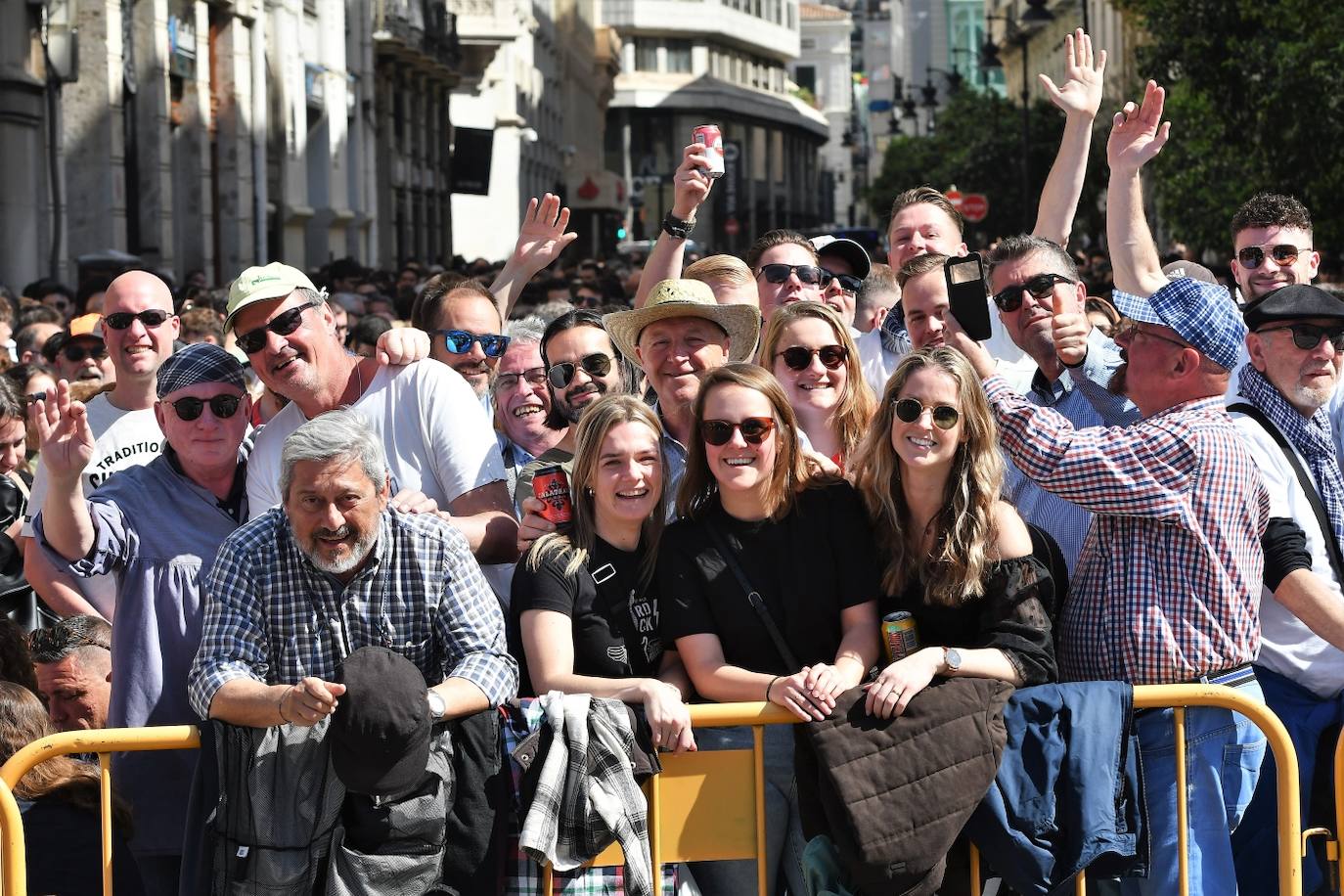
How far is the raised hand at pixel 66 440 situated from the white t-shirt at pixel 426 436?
57 centimetres

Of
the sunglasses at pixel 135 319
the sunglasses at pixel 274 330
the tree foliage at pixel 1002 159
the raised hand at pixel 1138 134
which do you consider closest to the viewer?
the sunglasses at pixel 274 330

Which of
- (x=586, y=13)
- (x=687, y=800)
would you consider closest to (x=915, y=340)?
(x=687, y=800)

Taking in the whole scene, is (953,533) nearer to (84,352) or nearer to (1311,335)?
(1311,335)

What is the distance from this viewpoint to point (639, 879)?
4586 mm

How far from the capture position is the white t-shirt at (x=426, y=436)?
561cm

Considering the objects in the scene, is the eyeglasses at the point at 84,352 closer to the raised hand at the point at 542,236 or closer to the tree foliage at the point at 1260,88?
the raised hand at the point at 542,236

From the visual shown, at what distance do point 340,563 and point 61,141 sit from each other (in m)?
17.1

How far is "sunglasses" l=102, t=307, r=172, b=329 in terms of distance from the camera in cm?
673

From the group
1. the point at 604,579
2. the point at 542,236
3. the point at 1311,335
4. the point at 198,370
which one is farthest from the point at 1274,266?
the point at 198,370

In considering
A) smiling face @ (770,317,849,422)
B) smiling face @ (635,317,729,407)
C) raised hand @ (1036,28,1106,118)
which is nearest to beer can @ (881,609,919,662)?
smiling face @ (770,317,849,422)

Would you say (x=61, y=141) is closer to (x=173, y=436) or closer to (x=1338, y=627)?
(x=173, y=436)

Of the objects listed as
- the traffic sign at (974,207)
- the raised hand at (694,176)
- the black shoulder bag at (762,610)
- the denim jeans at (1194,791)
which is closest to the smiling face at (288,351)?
the black shoulder bag at (762,610)

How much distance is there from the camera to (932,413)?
4852 millimetres

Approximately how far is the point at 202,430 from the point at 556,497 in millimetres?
1181
